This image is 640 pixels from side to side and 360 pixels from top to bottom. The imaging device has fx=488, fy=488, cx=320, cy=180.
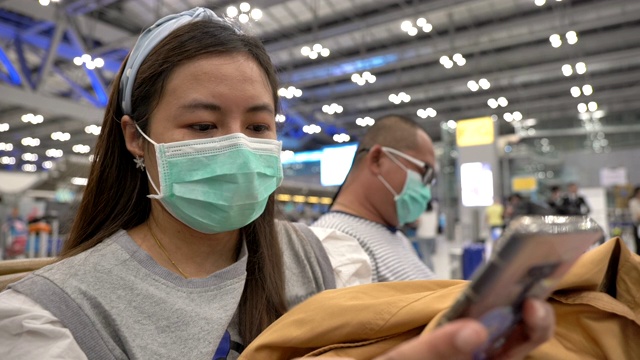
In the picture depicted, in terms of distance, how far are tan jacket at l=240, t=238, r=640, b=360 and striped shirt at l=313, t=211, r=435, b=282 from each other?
3.97 feet

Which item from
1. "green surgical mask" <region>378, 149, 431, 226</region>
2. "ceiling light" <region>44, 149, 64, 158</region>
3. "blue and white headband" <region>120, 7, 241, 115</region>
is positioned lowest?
"green surgical mask" <region>378, 149, 431, 226</region>

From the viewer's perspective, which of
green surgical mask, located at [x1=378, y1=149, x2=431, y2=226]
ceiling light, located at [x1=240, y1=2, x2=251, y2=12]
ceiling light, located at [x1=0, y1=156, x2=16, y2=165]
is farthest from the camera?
ceiling light, located at [x1=0, y1=156, x2=16, y2=165]

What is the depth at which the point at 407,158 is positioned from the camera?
2701 millimetres

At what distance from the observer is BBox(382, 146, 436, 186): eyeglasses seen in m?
2.69

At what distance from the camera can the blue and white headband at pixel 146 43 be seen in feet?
4.18

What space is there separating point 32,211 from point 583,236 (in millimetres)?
9684

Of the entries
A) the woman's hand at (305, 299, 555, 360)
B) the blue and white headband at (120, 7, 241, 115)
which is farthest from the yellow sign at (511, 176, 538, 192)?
the woman's hand at (305, 299, 555, 360)

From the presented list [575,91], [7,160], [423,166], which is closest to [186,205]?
[423,166]

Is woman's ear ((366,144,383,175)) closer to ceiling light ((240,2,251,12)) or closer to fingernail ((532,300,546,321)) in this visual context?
fingernail ((532,300,546,321))

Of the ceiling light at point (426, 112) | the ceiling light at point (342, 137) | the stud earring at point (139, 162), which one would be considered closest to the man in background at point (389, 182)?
the stud earring at point (139, 162)

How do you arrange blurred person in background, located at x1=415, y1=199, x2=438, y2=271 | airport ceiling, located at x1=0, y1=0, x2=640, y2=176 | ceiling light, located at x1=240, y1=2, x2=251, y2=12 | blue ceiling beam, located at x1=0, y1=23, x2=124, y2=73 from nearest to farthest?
ceiling light, located at x1=240, y1=2, x2=251, y2=12 < blurred person in background, located at x1=415, y1=199, x2=438, y2=271 < airport ceiling, located at x1=0, y1=0, x2=640, y2=176 < blue ceiling beam, located at x1=0, y1=23, x2=124, y2=73

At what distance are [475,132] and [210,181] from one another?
1064 cm

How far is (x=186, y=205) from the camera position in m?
1.26

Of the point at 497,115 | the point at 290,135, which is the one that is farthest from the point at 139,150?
the point at 290,135
